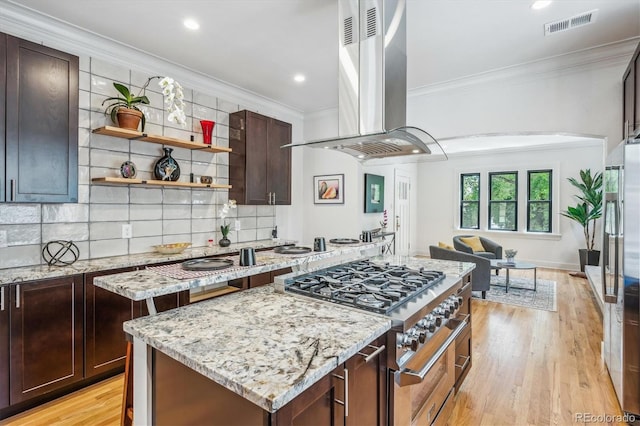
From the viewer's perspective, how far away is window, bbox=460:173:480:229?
7797 millimetres

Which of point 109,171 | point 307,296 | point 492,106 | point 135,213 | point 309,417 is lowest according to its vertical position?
point 309,417

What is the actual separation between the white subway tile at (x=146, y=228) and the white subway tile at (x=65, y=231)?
0.39 meters

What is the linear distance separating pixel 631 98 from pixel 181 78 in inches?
159

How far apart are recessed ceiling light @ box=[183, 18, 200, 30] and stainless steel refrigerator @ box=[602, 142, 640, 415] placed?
3.15 m

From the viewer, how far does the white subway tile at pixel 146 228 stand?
10.1ft

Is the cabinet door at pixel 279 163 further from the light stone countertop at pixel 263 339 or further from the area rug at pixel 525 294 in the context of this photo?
the area rug at pixel 525 294

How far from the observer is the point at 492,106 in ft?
11.2

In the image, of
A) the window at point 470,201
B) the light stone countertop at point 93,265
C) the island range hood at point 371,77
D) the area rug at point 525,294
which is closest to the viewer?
the island range hood at point 371,77

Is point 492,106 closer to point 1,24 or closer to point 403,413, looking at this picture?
point 403,413

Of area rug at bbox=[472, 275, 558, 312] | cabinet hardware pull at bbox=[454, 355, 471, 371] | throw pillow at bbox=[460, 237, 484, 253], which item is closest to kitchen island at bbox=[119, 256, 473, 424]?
cabinet hardware pull at bbox=[454, 355, 471, 371]

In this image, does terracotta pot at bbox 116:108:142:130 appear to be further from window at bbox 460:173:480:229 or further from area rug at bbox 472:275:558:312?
window at bbox 460:173:480:229

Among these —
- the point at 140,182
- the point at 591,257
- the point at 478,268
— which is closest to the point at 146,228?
the point at 140,182

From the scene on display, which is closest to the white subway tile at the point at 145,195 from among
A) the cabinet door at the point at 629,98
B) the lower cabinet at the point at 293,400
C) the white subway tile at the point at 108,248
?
the white subway tile at the point at 108,248

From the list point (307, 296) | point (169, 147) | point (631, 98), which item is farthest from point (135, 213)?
point (631, 98)
